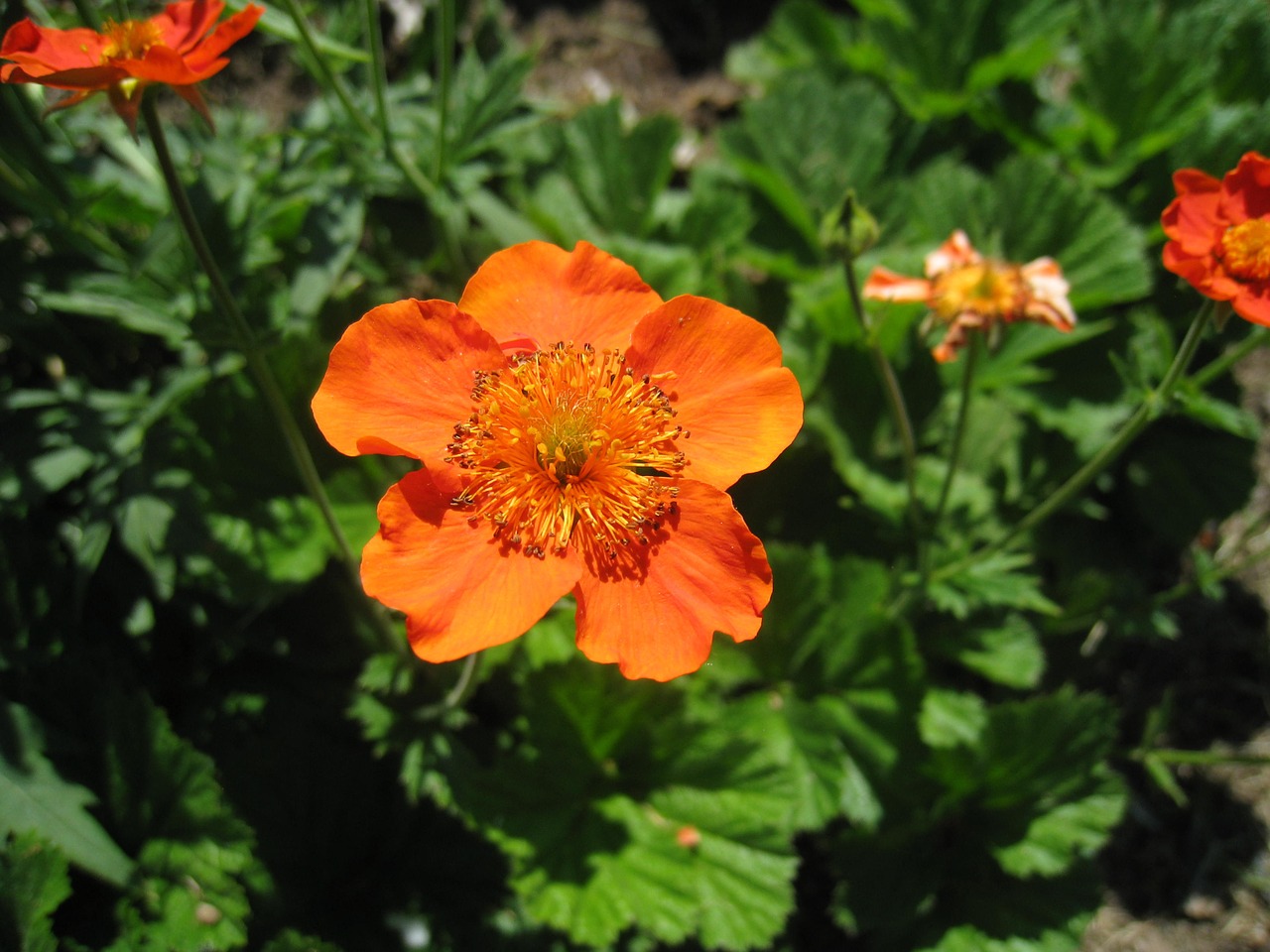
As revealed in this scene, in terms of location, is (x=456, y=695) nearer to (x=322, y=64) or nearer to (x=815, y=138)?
(x=322, y=64)

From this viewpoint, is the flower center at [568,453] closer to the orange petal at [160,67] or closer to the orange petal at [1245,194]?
the orange petal at [160,67]

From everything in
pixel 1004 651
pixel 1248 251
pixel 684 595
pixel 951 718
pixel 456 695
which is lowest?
pixel 951 718

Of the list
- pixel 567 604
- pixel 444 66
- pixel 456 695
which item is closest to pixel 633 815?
pixel 456 695

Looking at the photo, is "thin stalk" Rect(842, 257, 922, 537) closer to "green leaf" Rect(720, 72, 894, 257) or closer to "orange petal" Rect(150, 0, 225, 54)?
"green leaf" Rect(720, 72, 894, 257)

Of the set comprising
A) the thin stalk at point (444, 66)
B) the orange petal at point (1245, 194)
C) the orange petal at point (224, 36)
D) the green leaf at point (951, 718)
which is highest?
the orange petal at point (224, 36)

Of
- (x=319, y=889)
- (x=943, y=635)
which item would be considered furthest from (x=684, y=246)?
(x=319, y=889)

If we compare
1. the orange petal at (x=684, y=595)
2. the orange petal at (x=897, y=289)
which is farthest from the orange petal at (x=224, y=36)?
the orange petal at (x=897, y=289)
